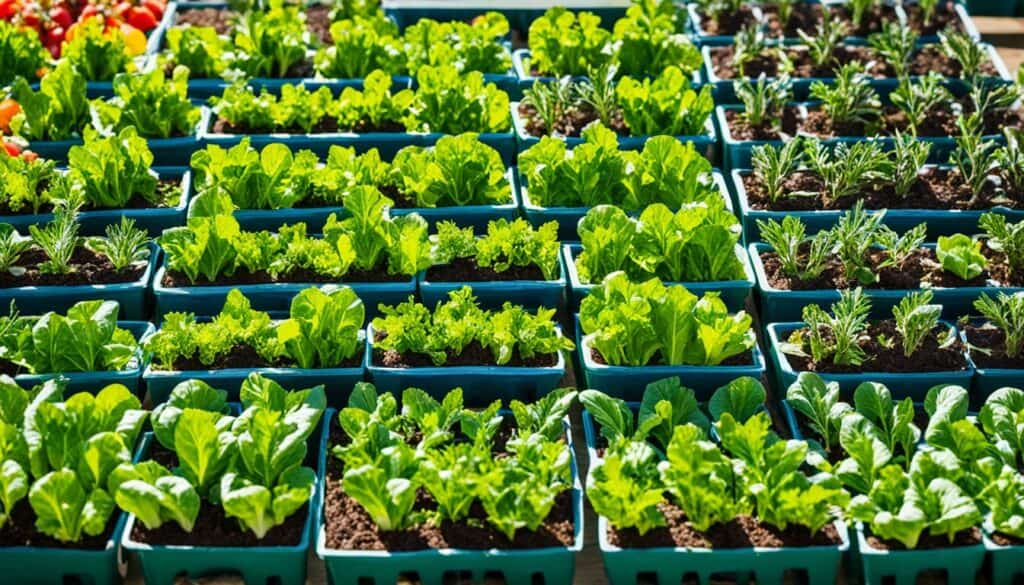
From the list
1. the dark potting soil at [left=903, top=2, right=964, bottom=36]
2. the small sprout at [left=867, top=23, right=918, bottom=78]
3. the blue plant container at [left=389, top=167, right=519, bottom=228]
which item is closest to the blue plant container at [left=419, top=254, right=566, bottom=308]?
the blue plant container at [left=389, top=167, right=519, bottom=228]

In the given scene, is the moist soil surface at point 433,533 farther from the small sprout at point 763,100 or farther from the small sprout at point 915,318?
the small sprout at point 763,100

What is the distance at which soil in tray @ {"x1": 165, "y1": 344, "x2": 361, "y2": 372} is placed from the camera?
394cm

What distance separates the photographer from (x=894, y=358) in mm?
4023

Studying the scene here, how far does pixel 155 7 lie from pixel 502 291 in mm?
2938

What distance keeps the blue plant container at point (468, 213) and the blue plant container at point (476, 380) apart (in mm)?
746

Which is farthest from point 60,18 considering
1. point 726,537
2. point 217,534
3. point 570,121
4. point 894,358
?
point 726,537

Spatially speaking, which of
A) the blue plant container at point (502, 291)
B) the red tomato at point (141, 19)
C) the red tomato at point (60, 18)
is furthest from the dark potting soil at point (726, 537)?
the red tomato at point (60, 18)

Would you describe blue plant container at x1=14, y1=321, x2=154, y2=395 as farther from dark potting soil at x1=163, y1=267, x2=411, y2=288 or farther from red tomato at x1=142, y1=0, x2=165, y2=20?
red tomato at x1=142, y1=0, x2=165, y2=20

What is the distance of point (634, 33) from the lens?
18.1 feet

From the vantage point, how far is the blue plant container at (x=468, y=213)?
458 centimetres

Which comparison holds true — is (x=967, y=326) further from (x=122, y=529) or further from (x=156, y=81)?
(x=156, y=81)

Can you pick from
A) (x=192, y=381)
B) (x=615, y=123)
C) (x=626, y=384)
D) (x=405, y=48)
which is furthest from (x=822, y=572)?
(x=405, y=48)

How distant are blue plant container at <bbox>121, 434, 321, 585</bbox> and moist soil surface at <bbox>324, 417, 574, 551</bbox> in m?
0.09

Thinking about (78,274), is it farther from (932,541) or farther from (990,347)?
(990,347)
